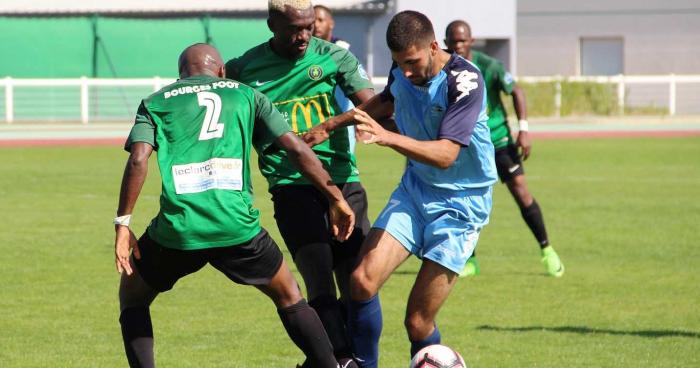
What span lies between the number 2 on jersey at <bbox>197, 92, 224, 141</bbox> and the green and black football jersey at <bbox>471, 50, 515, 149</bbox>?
6.18 metres

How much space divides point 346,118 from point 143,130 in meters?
1.35

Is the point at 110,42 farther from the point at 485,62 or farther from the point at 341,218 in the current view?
the point at 341,218

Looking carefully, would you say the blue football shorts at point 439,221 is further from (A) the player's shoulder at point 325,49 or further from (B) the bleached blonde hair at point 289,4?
(B) the bleached blonde hair at point 289,4

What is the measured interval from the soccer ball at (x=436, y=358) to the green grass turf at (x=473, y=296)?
1.24m

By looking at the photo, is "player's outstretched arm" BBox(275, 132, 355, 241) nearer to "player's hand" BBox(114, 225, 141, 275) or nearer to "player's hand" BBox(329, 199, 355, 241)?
"player's hand" BBox(329, 199, 355, 241)

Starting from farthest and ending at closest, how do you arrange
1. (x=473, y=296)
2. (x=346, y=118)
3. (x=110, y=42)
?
1. (x=110, y=42)
2. (x=473, y=296)
3. (x=346, y=118)

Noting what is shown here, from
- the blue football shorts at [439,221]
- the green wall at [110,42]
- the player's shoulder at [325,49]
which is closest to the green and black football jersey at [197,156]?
the blue football shorts at [439,221]

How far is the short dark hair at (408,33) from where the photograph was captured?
676 centimetres

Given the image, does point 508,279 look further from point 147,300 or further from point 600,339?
point 147,300

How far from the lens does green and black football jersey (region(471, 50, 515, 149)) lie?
1229cm

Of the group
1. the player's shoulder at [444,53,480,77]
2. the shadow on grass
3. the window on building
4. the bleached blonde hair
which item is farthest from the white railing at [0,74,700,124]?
the player's shoulder at [444,53,480,77]

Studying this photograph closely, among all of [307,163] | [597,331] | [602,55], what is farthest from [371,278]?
[602,55]

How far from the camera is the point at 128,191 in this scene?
6340mm

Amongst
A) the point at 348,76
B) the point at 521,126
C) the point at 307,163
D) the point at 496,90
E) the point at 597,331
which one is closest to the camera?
the point at 307,163
